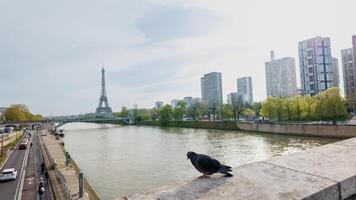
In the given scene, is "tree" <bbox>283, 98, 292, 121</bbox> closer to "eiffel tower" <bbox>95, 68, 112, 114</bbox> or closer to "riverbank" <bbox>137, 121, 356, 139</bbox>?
"riverbank" <bbox>137, 121, 356, 139</bbox>

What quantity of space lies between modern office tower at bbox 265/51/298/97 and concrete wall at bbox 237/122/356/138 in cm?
8484

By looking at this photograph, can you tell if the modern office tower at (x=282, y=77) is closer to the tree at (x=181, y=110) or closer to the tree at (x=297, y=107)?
the tree at (x=181, y=110)

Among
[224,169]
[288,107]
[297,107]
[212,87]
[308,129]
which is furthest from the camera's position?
[212,87]

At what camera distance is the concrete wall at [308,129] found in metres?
39.7

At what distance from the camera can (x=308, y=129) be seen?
4612cm

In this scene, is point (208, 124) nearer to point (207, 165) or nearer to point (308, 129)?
point (308, 129)

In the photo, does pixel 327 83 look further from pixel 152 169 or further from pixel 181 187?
pixel 181 187

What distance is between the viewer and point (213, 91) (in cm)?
18200

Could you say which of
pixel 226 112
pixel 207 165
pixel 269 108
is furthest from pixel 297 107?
pixel 207 165

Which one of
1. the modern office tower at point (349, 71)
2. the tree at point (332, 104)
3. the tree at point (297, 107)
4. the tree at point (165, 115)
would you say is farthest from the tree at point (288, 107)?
the tree at point (165, 115)

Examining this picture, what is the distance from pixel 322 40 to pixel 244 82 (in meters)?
88.0

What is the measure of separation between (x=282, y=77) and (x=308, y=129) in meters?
98.7

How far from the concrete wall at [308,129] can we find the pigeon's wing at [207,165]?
136 feet

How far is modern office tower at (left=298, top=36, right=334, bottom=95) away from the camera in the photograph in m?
95.5
